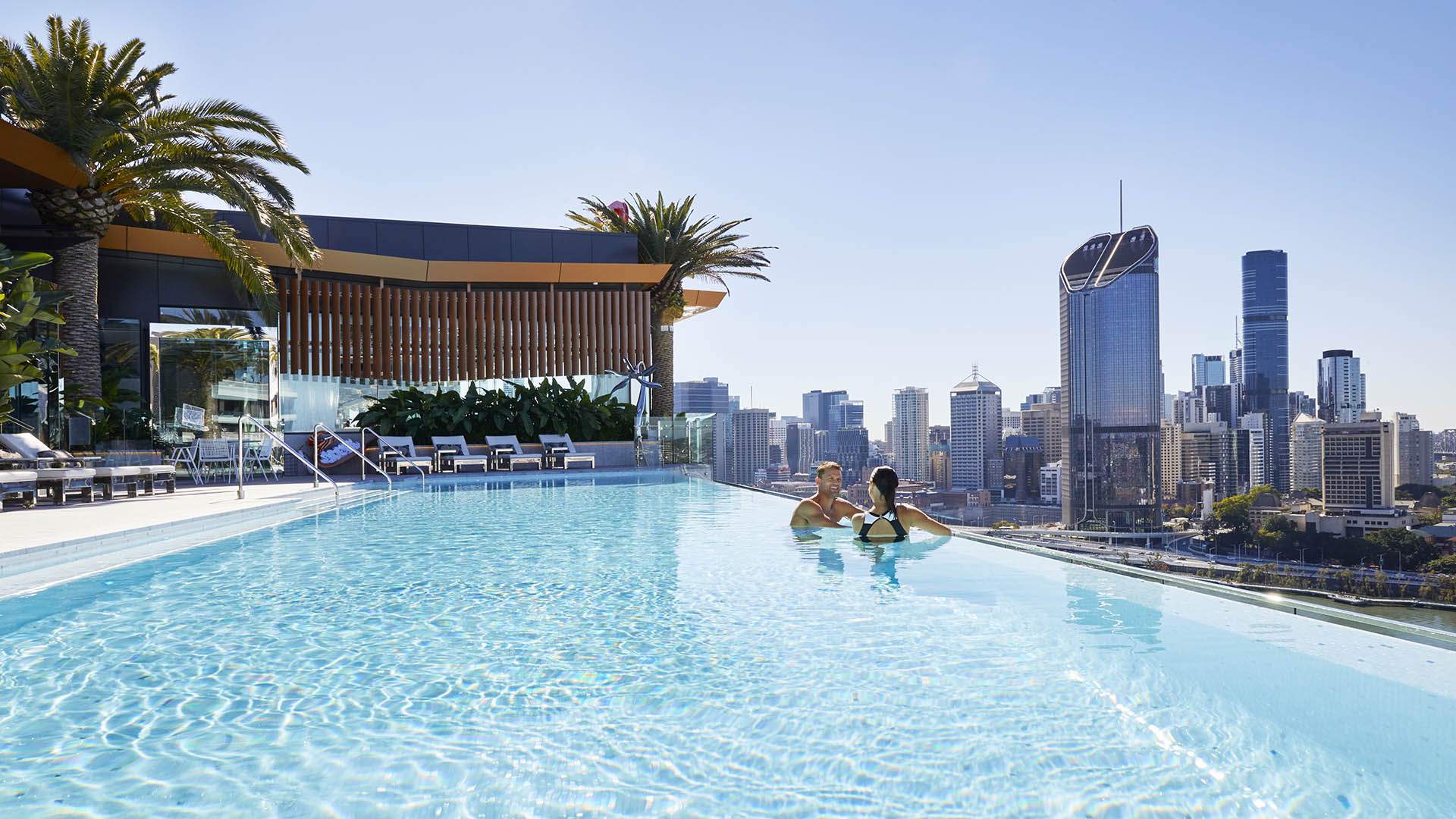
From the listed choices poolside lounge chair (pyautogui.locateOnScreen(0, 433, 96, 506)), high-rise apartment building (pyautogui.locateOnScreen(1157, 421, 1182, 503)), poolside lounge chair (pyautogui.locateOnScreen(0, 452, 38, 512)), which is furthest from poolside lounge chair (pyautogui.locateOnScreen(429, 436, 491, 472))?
high-rise apartment building (pyautogui.locateOnScreen(1157, 421, 1182, 503))

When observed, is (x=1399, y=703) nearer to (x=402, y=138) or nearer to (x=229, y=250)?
(x=229, y=250)

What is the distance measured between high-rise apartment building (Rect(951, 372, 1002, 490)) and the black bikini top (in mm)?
79490

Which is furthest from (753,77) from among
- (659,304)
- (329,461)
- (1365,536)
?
(1365,536)

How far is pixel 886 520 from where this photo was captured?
23.2 ft

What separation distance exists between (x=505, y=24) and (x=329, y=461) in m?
8.32

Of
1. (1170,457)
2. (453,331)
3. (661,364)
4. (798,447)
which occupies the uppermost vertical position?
(453,331)

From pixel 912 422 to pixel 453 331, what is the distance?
72351 millimetres

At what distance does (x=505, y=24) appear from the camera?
12852 mm

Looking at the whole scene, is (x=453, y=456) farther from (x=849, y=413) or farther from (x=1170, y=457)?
(x=1170, y=457)

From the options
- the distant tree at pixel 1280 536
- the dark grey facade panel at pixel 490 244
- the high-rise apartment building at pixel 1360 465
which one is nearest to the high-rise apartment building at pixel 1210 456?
the high-rise apartment building at pixel 1360 465

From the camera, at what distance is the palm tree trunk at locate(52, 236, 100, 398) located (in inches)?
458

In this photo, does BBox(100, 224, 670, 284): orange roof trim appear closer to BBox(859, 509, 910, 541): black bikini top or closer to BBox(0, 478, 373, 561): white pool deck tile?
BBox(0, 478, 373, 561): white pool deck tile

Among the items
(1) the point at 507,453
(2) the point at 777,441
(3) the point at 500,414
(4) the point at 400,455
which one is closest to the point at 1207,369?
(2) the point at 777,441

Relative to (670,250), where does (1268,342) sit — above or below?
above
